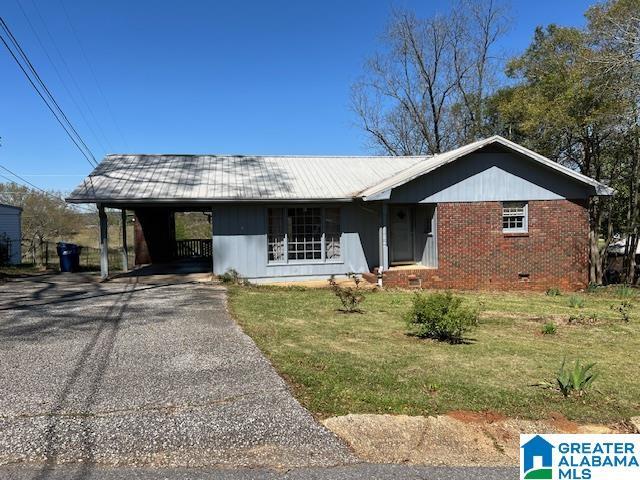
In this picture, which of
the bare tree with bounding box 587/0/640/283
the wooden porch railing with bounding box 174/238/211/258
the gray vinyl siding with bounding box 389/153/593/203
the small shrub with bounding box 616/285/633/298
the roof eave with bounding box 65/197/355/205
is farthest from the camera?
the wooden porch railing with bounding box 174/238/211/258

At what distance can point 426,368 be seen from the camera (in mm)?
6105

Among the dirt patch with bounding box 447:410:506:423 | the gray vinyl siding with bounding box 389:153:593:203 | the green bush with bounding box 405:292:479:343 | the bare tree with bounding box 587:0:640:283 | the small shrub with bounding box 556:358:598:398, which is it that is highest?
the bare tree with bounding box 587:0:640:283

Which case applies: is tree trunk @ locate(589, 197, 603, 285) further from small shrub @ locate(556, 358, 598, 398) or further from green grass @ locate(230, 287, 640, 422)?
small shrub @ locate(556, 358, 598, 398)

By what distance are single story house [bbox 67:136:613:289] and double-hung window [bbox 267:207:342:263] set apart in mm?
31

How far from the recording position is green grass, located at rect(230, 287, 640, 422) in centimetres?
492

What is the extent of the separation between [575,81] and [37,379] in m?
17.4

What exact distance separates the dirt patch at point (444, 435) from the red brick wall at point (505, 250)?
996 centimetres

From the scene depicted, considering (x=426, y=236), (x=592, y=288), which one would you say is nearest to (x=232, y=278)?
(x=426, y=236)

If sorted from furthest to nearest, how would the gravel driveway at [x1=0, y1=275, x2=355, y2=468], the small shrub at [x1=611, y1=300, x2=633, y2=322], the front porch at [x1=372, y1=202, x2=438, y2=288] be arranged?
the front porch at [x1=372, y1=202, x2=438, y2=288], the small shrub at [x1=611, y1=300, x2=633, y2=322], the gravel driveway at [x1=0, y1=275, x2=355, y2=468]

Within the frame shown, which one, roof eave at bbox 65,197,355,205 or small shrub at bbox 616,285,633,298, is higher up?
roof eave at bbox 65,197,355,205

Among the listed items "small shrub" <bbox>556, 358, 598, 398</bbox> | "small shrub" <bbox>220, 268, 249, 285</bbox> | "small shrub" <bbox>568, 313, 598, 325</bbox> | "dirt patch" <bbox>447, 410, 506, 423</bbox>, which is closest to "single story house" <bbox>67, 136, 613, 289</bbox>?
"small shrub" <bbox>220, 268, 249, 285</bbox>

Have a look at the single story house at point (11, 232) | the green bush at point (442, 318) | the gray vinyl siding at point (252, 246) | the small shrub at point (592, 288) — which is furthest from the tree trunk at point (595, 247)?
the single story house at point (11, 232)

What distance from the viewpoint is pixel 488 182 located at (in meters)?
15.0

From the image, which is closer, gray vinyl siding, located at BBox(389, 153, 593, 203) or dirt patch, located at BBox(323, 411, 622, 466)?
dirt patch, located at BBox(323, 411, 622, 466)
